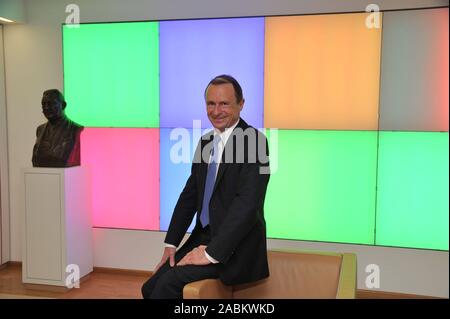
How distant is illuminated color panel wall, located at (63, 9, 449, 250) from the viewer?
11.0ft

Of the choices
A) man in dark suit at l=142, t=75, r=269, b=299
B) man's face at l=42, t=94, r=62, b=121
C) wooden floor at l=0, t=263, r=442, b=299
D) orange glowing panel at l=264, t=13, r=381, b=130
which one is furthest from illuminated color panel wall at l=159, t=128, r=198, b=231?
man in dark suit at l=142, t=75, r=269, b=299

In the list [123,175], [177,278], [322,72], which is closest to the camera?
[177,278]

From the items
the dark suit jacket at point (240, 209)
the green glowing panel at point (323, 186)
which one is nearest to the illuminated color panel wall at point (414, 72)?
the green glowing panel at point (323, 186)

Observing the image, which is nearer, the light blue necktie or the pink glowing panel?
the light blue necktie

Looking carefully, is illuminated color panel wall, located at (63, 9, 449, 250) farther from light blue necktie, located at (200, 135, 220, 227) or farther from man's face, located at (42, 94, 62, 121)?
light blue necktie, located at (200, 135, 220, 227)

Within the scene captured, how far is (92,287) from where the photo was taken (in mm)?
3725

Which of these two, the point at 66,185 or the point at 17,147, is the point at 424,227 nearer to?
the point at 66,185

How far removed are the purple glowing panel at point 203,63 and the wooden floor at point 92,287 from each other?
55.3 inches

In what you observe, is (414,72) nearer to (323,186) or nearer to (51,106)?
(323,186)

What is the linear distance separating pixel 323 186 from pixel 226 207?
1734 millimetres

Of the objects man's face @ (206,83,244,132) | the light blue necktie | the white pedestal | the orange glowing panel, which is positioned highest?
the orange glowing panel

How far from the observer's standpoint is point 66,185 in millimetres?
3525

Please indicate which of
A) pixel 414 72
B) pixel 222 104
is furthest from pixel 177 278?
pixel 414 72
